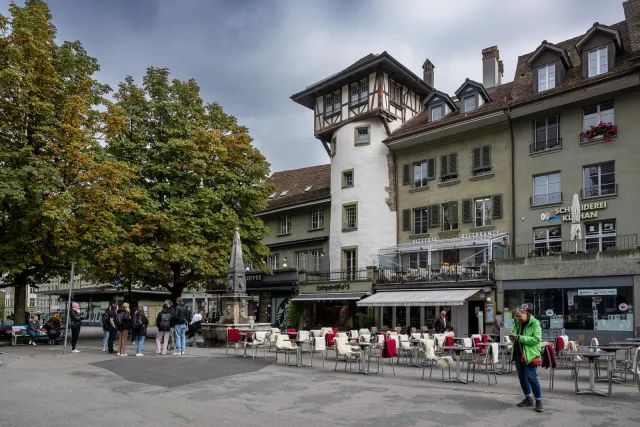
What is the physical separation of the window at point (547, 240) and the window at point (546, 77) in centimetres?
674

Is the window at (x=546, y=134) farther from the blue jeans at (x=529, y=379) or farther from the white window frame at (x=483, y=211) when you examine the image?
the blue jeans at (x=529, y=379)

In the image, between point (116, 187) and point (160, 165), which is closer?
point (116, 187)

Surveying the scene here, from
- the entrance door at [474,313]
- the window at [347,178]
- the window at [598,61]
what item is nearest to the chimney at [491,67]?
the window at [598,61]

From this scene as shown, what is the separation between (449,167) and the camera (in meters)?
30.5

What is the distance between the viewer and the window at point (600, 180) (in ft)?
80.9

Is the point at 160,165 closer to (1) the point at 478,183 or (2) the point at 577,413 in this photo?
(1) the point at 478,183

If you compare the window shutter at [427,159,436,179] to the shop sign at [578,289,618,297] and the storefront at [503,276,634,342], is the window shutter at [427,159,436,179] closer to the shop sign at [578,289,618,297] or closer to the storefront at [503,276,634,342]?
the storefront at [503,276,634,342]

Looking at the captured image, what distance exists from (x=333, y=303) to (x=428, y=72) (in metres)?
16.5

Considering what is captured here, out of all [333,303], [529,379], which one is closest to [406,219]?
[333,303]

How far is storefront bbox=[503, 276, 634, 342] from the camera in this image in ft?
72.6

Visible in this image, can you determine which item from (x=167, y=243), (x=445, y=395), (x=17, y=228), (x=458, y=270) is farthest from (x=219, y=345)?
(x=445, y=395)

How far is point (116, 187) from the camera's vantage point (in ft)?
76.5

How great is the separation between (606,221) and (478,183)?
21.6ft

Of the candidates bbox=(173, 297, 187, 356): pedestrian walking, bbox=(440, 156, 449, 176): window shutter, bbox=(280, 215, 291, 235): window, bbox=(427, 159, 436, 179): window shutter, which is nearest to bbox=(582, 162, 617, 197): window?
bbox=(440, 156, 449, 176): window shutter
